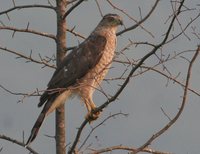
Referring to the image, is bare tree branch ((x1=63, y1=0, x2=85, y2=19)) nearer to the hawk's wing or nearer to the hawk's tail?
the hawk's wing

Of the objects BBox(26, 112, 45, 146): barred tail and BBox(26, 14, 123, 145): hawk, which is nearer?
BBox(26, 112, 45, 146): barred tail

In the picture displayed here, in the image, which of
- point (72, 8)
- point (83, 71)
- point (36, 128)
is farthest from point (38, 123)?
point (72, 8)

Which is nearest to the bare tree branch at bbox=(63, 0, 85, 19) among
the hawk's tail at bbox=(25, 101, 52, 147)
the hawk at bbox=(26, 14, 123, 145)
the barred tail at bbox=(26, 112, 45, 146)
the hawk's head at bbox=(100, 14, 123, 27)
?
the hawk at bbox=(26, 14, 123, 145)

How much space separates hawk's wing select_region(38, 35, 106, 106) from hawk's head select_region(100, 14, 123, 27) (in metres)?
0.27

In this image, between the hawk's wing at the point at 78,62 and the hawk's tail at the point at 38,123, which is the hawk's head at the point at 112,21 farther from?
the hawk's tail at the point at 38,123

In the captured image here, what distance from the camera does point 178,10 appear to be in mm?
4930

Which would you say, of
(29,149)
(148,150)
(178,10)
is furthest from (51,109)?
(178,10)

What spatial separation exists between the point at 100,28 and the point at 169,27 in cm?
315

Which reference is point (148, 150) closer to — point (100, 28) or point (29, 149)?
point (29, 149)

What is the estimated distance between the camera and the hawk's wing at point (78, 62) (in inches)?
278

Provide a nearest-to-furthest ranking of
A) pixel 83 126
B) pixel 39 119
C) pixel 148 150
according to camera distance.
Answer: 1. pixel 83 126
2. pixel 148 150
3. pixel 39 119

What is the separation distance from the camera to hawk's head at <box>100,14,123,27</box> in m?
7.74

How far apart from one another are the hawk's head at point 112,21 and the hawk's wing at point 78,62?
0.27 m

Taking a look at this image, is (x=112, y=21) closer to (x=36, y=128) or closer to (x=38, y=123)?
(x=38, y=123)
